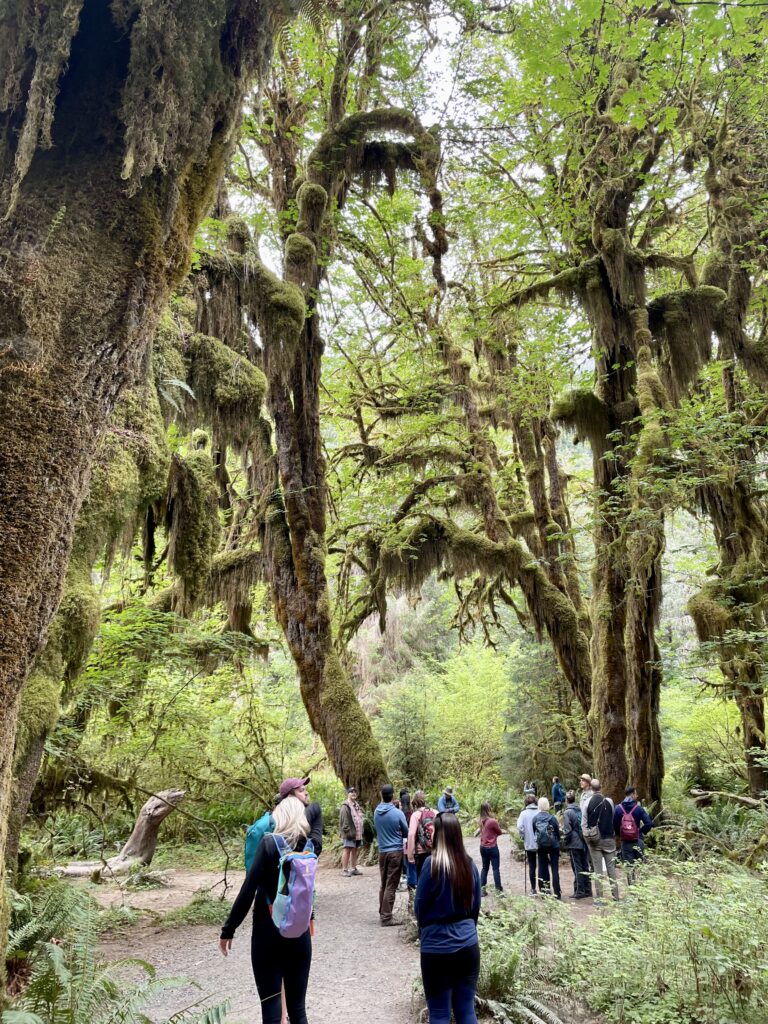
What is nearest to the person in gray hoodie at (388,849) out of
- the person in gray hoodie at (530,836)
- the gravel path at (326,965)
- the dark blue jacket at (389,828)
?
the dark blue jacket at (389,828)

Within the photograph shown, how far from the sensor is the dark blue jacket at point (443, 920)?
308 cm

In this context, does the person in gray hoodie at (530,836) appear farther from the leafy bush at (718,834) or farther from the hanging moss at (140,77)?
the hanging moss at (140,77)

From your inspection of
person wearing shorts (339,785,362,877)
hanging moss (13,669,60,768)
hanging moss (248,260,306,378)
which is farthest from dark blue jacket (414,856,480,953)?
hanging moss (248,260,306,378)

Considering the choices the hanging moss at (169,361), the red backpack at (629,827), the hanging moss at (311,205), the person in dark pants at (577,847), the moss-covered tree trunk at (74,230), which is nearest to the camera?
the moss-covered tree trunk at (74,230)

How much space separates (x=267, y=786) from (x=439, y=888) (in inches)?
418

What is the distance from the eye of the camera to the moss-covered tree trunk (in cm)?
240

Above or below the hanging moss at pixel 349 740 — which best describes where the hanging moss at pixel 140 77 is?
above

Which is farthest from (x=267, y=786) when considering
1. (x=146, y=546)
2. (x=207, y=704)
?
(x=146, y=546)

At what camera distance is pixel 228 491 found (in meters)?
12.0

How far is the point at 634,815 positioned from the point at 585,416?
553 centimetres

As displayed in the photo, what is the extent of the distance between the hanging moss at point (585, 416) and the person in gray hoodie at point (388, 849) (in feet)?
18.8

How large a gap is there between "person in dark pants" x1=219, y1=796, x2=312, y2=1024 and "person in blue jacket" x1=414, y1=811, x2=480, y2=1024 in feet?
2.05

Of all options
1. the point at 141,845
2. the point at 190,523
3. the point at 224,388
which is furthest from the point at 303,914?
the point at 141,845

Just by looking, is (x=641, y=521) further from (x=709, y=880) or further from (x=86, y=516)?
(x=86, y=516)
